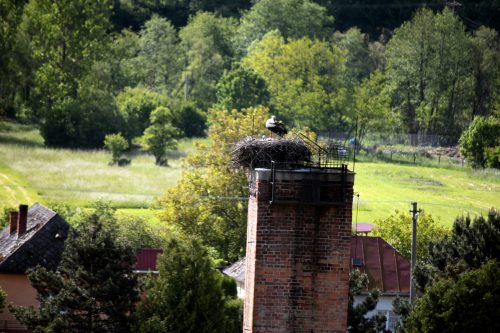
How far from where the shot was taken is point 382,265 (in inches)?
1905

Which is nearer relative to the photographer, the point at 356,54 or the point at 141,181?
the point at 141,181

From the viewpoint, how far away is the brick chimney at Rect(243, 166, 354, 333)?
56.3ft

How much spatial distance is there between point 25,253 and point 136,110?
1865 inches

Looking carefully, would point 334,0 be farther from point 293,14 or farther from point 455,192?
point 455,192

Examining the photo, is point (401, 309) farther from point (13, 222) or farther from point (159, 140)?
point (159, 140)

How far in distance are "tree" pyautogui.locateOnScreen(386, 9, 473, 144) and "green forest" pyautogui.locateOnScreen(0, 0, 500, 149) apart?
0.11 meters

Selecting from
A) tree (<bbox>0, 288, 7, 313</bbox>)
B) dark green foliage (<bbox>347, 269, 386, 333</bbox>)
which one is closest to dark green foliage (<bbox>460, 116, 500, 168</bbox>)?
tree (<bbox>0, 288, 7, 313</bbox>)

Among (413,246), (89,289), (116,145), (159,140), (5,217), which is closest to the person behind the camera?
(89,289)

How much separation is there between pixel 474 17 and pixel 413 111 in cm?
1668

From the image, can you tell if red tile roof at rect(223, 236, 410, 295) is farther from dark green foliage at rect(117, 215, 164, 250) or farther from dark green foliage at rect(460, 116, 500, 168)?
dark green foliage at rect(460, 116, 500, 168)

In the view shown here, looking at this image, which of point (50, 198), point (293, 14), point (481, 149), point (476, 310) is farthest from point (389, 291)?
point (293, 14)

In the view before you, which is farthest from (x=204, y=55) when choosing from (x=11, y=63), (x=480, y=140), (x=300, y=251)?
(x=300, y=251)

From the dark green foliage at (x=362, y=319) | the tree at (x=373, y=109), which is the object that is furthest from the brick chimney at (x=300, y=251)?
the tree at (x=373, y=109)

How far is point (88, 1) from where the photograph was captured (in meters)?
97.9
